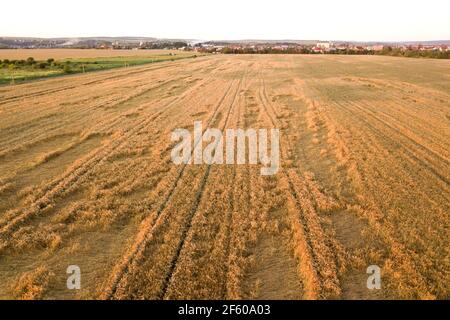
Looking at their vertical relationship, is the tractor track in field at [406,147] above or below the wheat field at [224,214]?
above

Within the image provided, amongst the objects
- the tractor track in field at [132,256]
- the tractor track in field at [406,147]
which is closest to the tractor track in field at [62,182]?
the tractor track in field at [132,256]

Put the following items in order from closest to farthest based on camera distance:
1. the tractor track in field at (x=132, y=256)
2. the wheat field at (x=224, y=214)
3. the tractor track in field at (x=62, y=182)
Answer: the tractor track in field at (x=132, y=256) → the wheat field at (x=224, y=214) → the tractor track in field at (x=62, y=182)

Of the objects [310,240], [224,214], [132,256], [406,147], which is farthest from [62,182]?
[406,147]

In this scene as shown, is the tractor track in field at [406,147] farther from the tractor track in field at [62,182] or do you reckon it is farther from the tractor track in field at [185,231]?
the tractor track in field at [62,182]

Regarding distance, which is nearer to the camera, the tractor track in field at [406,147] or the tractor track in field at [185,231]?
the tractor track in field at [185,231]

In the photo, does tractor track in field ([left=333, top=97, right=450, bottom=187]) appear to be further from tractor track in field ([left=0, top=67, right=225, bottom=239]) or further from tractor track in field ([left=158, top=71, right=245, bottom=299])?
tractor track in field ([left=0, top=67, right=225, bottom=239])

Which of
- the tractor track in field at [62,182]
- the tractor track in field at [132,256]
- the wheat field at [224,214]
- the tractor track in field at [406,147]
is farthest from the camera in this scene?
the tractor track in field at [406,147]

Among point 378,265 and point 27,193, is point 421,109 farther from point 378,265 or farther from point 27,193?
point 27,193

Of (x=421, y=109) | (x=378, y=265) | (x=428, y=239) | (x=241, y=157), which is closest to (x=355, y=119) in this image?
(x=421, y=109)

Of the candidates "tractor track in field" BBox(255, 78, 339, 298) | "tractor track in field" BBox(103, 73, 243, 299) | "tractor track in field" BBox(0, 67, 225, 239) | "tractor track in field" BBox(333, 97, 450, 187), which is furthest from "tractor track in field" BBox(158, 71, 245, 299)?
"tractor track in field" BBox(333, 97, 450, 187)
